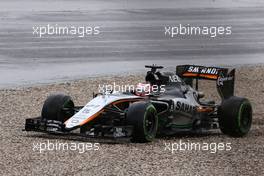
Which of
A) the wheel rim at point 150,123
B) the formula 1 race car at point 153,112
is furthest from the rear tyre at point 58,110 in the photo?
the wheel rim at point 150,123

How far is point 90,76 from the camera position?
2223 cm

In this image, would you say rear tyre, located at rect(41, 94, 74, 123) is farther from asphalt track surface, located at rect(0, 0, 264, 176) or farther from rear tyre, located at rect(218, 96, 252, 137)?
rear tyre, located at rect(218, 96, 252, 137)

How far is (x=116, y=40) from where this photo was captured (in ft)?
96.0

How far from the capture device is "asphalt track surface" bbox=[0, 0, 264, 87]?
23.8m

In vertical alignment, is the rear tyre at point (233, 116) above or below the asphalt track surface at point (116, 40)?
below

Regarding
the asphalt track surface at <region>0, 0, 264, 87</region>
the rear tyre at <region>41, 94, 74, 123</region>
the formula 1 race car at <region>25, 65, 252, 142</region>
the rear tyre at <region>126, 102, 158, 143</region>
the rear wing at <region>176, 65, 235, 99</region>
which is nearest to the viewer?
the rear tyre at <region>126, 102, 158, 143</region>

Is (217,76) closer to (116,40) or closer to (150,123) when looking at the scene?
(150,123)

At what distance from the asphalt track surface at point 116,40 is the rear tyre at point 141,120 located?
24.0ft

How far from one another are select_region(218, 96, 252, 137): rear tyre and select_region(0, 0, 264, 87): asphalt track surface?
23.4ft

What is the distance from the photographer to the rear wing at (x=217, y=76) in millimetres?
15906

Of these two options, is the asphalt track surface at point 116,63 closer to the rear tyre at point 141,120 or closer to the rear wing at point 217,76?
the rear tyre at point 141,120

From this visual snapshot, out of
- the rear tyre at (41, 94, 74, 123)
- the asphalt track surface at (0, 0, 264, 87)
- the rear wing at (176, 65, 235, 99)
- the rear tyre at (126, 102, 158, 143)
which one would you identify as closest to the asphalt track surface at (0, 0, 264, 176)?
the asphalt track surface at (0, 0, 264, 87)

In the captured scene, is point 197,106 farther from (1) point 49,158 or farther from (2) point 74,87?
(2) point 74,87

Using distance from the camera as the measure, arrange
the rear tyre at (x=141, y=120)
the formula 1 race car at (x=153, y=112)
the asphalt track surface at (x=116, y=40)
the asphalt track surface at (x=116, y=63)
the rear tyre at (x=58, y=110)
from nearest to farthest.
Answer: the asphalt track surface at (x=116, y=63) < the rear tyre at (x=141, y=120) < the formula 1 race car at (x=153, y=112) < the rear tyre at (x=58, y=110) < the asphalt track surface at (x=116, y=40)
